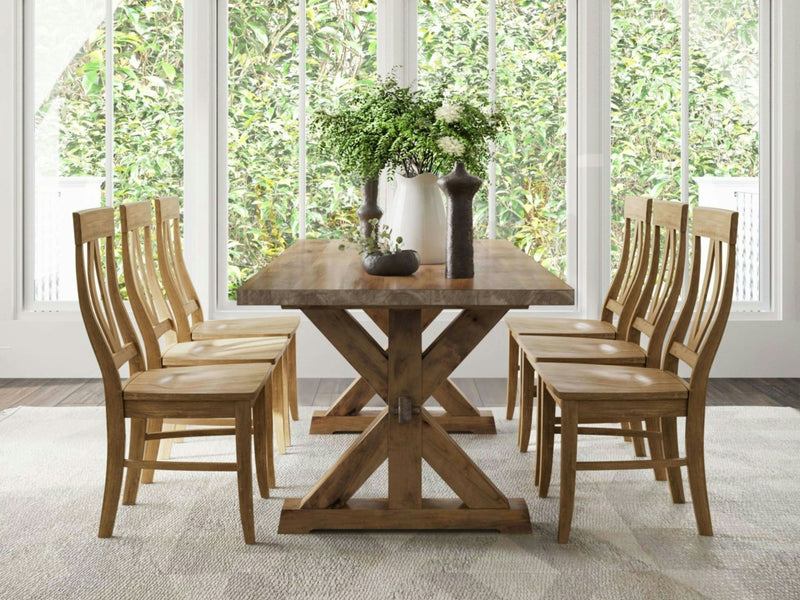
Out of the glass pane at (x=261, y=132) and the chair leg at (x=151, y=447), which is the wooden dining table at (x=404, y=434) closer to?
the chair leg at (x=151, y=447)

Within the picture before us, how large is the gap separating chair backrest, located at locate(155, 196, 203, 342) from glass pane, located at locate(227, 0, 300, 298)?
1390 mm

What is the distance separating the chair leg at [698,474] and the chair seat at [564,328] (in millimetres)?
963

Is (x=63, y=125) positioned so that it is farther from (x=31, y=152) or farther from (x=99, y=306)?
(x=99, y=306)

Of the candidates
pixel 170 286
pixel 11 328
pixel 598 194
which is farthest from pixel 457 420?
pixel 11 328

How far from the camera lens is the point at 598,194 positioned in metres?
5.45

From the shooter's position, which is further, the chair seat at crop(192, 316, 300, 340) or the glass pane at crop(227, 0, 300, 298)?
the glass pane at crop(227, 0, 300, 298)

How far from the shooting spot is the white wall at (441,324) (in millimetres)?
5375

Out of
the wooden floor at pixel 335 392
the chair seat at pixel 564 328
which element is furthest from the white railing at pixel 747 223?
the chair seat at pixel 564 328

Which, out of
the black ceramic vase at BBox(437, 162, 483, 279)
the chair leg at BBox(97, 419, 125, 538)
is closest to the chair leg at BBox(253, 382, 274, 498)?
the chair leg at BBox(97, 419, 125, 538)

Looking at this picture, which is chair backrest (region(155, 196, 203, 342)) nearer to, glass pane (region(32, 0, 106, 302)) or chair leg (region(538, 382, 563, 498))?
chair leg (region(538, 382, 563, 498))

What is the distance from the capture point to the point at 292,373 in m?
4.35

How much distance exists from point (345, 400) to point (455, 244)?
1.55 metres

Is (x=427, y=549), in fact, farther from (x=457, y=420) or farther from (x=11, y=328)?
(x=11, y=328)

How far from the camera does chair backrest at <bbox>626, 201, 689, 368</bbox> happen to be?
3.19 meters
